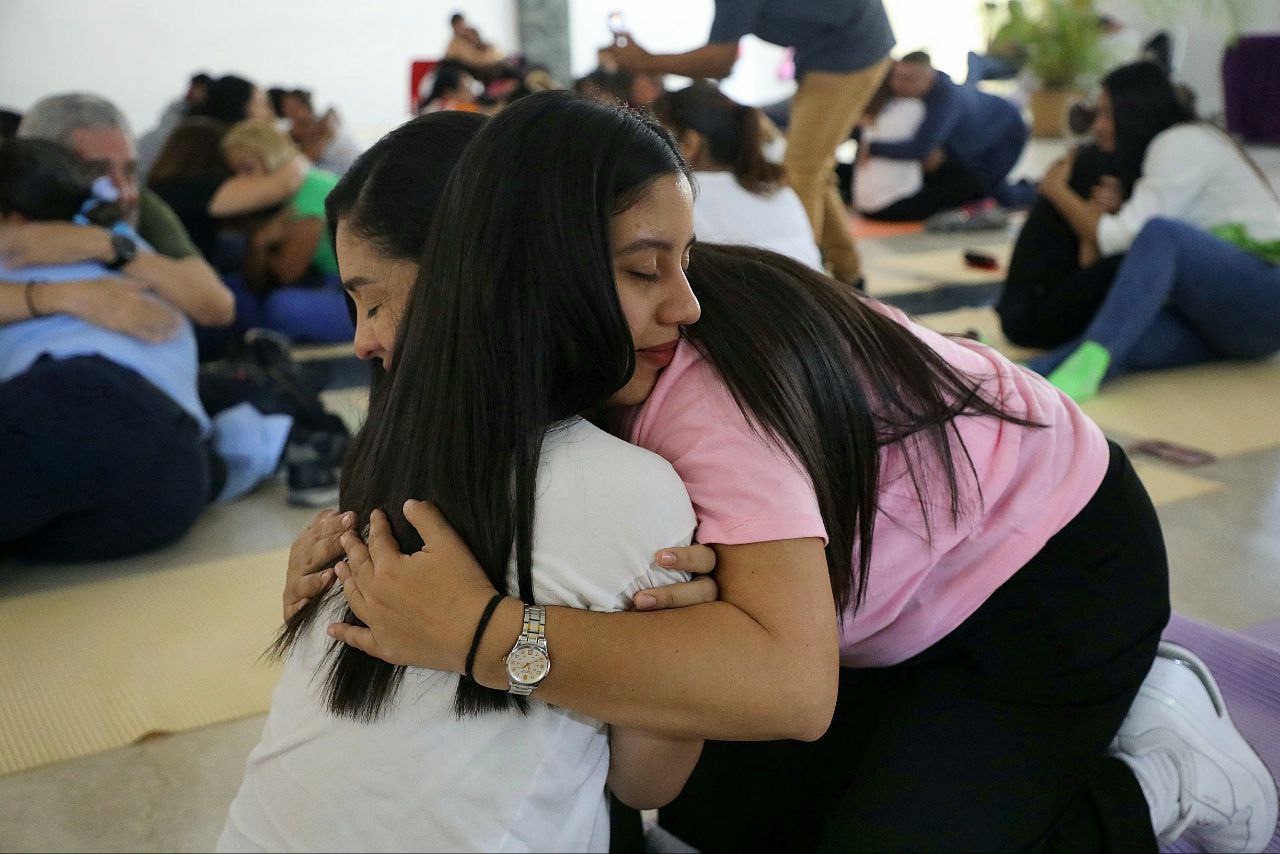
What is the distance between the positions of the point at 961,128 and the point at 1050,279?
2.75 metres

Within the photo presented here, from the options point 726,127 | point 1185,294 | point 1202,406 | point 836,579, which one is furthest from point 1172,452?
point 836,579

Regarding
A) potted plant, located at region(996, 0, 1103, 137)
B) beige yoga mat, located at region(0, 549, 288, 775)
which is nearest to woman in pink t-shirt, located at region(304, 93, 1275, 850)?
beige yoga mat, located at region(0, 549, 288, 775)

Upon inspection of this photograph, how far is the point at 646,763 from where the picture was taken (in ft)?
3.00

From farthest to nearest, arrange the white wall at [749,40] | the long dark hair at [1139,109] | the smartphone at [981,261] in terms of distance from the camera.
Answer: the white wall at [749,40] → the smartphone at [981,261] → the long dark hair at [1139,109]

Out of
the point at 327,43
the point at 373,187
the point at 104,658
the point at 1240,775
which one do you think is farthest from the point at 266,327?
the point at 327,43

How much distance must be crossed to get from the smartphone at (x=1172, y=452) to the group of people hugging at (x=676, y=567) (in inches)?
57.5

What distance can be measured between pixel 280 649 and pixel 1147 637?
91cm

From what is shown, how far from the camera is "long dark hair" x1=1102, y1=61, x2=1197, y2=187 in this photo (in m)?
3.47

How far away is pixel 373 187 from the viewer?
3.23 feet

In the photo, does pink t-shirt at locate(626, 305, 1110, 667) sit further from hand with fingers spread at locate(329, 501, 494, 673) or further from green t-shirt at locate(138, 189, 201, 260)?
green t-shirt at locate(138, 189, 201, 260)

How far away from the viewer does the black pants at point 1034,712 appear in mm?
1158

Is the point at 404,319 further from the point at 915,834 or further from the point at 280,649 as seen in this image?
the point at 915,834

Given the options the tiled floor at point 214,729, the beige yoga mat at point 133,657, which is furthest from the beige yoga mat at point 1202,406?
the beige yoga mat at point 133,657

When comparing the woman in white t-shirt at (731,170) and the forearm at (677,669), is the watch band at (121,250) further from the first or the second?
the forearm at (677,669)
